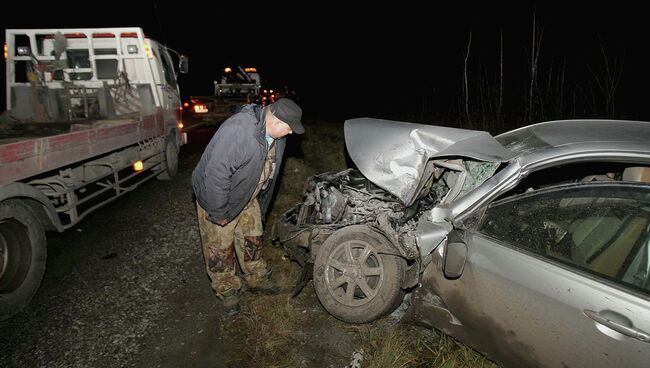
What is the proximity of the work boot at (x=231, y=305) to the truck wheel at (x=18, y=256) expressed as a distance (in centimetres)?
173

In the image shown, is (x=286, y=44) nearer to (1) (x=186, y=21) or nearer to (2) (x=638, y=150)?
(1) (x=186, y=21)

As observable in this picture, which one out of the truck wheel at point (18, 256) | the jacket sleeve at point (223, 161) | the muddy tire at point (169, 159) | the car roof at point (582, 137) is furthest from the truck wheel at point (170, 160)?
the car roof at point (582, 137)

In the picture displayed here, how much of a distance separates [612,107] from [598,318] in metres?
7.05

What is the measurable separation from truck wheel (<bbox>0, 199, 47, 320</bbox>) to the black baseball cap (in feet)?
7.71

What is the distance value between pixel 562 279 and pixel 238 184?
217 centimetres

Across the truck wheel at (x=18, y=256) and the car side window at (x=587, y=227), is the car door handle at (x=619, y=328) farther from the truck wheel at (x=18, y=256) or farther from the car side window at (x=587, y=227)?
the truck wheel at (x=18, y=256)

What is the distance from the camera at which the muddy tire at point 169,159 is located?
7039 mm

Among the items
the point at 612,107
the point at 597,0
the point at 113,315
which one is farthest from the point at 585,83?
the point at 113,315

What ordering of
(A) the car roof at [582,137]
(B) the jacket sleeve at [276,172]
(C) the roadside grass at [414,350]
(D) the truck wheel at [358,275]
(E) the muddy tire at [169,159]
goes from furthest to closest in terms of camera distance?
(E) the muddy tire at [169,159]
(B) the jacket sleeve at [276,172]
(D) the truck wheel at [358,275]
(C) the roadside grass at [414,350]
(A) the car roof at [582,137]

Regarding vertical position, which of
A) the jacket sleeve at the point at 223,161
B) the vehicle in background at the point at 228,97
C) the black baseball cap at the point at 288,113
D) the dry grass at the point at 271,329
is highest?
the vehicle in background at the point at 228,97

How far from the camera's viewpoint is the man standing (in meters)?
2.86

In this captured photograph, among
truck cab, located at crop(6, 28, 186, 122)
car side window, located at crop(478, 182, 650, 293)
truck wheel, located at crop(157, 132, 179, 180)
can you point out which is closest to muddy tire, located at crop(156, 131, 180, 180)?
truck wheel, located at crop(157, 132, 179, 180)

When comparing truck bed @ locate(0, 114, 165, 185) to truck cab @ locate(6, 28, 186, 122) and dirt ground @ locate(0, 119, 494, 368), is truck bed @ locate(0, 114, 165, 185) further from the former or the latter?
dirt ground @ locate(0, 119, 494, 368)

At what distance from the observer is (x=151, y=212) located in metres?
5.63
